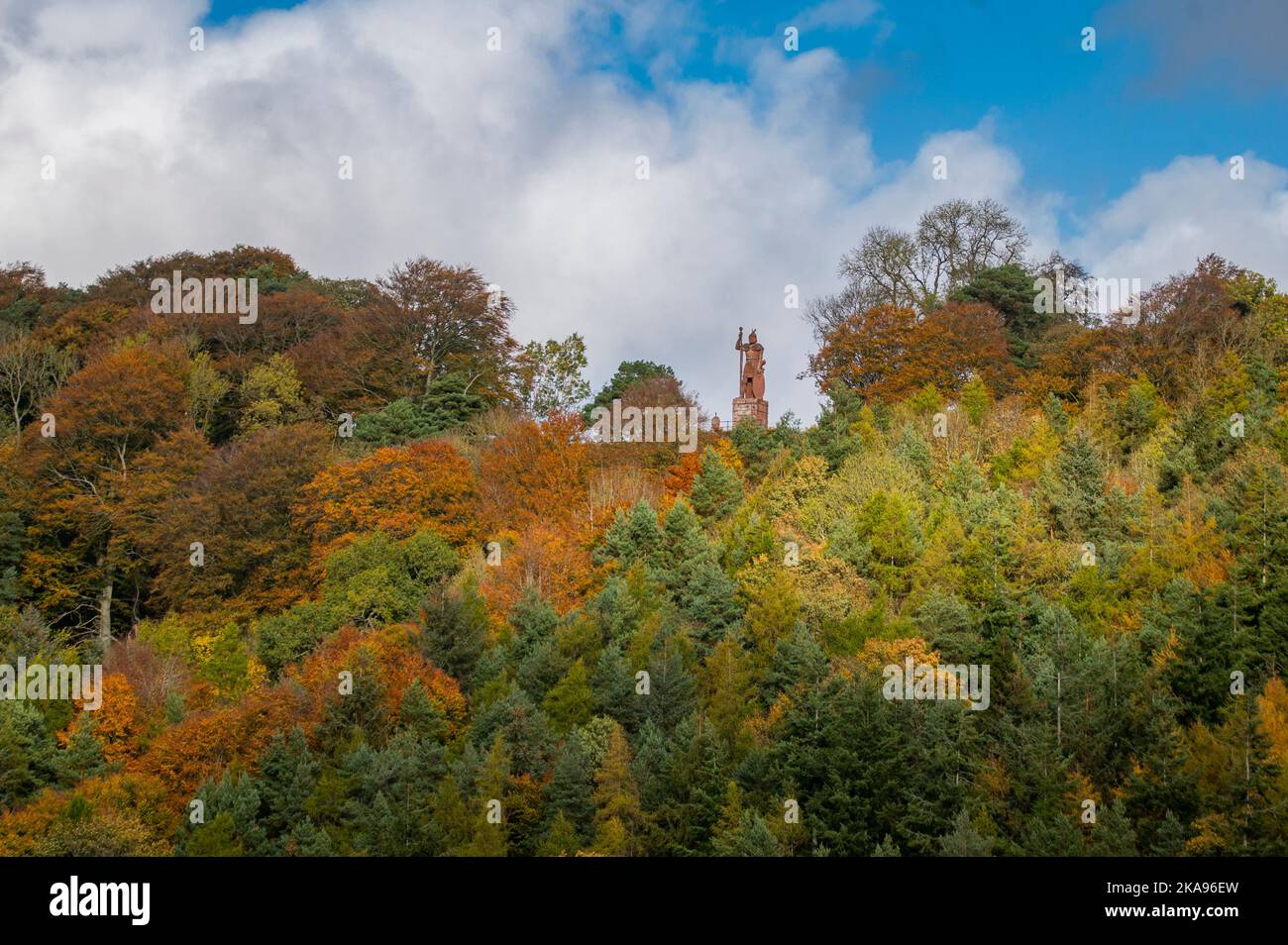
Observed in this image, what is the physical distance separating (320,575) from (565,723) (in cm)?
1402

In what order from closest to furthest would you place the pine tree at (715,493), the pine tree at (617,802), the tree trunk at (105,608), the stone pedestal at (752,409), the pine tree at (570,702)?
the pine tree at (617,802) < the pine tree at (570,702) < the pine tree at (715,493) < the tree trunk at (105,608) < the stone pedestal at (752,409)

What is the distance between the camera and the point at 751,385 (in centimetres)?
6375

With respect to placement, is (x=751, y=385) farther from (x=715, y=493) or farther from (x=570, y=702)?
(x=570, y=702)

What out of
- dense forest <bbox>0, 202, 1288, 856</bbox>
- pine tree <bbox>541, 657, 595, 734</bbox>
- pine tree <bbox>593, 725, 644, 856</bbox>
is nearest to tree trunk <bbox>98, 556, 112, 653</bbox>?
dense forest <bbox>0, 202, 1288, 856</bbox>

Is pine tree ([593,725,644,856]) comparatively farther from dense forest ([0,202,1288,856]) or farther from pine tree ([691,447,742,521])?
pine tree ([691,447,742,521])

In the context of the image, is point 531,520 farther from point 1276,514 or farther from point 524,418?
point 1276,514

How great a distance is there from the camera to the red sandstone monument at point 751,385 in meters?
Answer: 62.8

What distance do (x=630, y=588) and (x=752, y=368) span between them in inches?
856

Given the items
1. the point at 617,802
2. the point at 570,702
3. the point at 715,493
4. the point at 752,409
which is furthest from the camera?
the point at 752,409

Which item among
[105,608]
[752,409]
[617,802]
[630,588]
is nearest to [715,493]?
[630,588]

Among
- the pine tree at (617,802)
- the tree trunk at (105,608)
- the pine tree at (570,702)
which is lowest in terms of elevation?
the pine tree at (617,802)

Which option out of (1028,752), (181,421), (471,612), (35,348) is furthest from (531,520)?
(35,348)

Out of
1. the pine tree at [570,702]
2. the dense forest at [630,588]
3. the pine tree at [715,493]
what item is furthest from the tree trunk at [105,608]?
the pine tree at [715,493]

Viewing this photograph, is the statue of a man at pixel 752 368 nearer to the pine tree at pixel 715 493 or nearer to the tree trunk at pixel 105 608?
the pine tree at pixel 715 493
